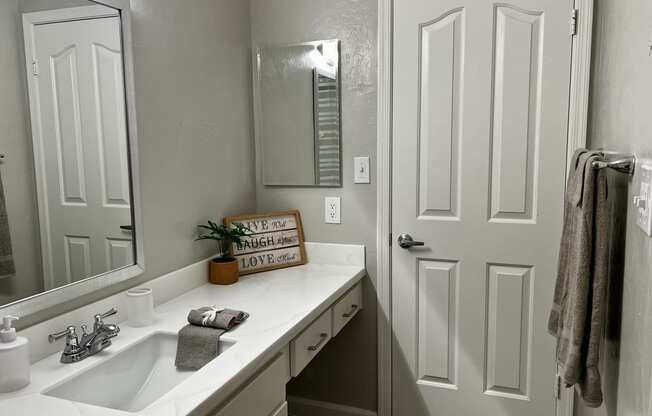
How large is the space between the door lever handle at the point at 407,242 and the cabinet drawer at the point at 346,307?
273 millimetres

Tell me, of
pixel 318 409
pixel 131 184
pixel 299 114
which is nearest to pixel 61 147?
pixel 131 184

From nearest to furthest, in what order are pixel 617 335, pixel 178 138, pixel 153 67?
pixel 617 335, pixel 153 67, pixel 178 138

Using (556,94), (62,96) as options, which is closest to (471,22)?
(556,94)

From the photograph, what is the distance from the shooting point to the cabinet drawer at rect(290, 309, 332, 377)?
155cm

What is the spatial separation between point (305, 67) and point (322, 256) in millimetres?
884

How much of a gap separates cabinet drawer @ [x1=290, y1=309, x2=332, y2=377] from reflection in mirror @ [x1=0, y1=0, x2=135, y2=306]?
63cm

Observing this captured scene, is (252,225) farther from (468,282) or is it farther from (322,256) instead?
(468,282)

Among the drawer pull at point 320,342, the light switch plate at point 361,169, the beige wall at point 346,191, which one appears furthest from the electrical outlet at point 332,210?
the drawer pull at point 320,342

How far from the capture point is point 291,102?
2289 mm

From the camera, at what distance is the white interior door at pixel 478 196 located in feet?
6.38

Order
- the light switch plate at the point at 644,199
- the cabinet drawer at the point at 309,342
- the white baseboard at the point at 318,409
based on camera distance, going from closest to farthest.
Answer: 1. the light switch plate at the point at 644,199
2. the cabinet drawer at the point at 309,342
3. the white baseboard at the point at 318,409

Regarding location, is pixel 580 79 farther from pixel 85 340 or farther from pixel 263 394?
pixel 85 340

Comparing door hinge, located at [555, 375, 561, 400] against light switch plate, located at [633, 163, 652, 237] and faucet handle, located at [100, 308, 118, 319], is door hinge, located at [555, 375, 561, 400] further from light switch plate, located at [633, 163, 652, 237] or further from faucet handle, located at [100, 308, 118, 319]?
faucet handle, located at [100, 308, 118, 319]

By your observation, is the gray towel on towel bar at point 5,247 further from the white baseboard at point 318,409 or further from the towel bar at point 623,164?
the white baseboard at point 318,409
